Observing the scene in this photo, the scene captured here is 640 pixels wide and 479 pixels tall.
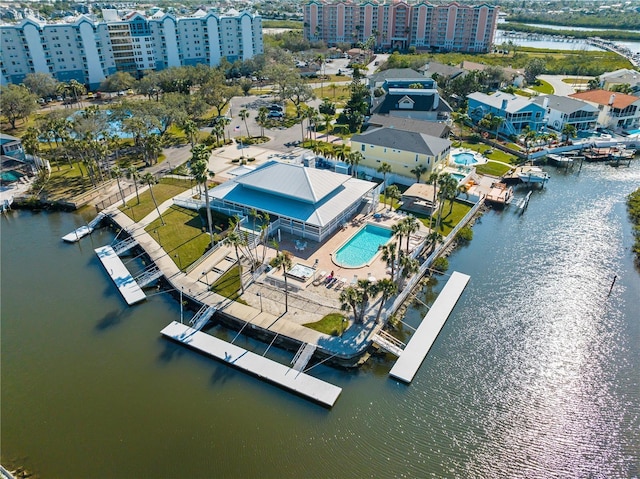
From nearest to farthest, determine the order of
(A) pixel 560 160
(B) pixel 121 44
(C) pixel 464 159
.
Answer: (C) pixel 464 159 < (A) pixel 560 160 < (B) pixel 121 44

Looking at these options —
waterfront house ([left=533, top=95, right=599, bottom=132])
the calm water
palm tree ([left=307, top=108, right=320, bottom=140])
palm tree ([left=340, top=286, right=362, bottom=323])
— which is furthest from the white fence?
waterfront house ([left=533, top=95, right=599, bottom=132])

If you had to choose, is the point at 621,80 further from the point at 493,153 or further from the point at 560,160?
the point at 493,153

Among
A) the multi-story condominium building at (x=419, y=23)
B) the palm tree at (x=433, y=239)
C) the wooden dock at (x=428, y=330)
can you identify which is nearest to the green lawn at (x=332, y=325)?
the wooden dock at (x=428, y=330)

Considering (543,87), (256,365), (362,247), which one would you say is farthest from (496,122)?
(256,365)

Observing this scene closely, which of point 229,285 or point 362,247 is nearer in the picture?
point 229,285

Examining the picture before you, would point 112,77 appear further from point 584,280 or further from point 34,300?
point 584,280

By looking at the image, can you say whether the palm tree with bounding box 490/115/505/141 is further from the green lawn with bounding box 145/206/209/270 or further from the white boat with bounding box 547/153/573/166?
the green lawn with bounding box 145/206/209/270

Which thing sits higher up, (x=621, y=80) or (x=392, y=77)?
(x=392, y=77)

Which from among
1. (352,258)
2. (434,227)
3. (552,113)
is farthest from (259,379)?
(552,113)
